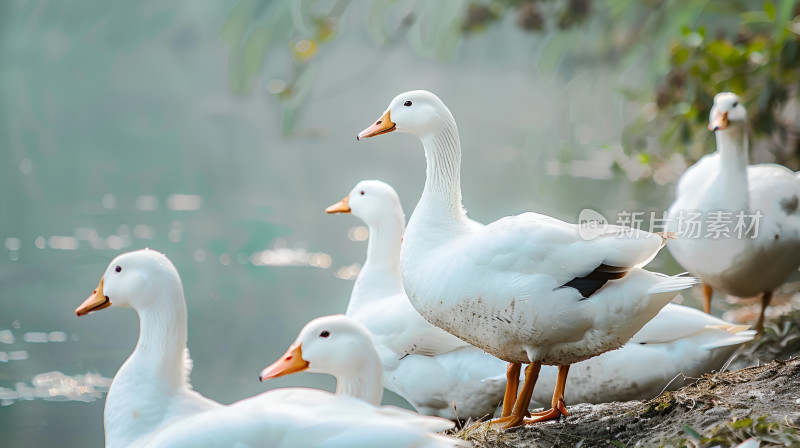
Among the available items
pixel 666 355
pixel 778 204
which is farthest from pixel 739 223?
pixel 666 355

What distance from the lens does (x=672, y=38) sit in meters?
3.93

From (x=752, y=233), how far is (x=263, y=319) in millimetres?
2054

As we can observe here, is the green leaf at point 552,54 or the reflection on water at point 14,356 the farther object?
the green leaf at point 552,54

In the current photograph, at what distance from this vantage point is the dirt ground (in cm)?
149

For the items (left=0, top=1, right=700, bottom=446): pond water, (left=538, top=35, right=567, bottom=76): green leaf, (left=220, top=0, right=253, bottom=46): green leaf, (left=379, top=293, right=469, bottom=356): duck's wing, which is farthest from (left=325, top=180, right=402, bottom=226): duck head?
(left=220, top=0, right=253, bottom=46): green leaf

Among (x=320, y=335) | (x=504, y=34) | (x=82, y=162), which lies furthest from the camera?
(x=504, y=34)

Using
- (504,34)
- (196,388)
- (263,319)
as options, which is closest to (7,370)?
(196,388)

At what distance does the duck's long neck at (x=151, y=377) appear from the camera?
1.68 m

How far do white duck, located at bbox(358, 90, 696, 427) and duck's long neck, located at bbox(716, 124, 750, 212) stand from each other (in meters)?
1.04

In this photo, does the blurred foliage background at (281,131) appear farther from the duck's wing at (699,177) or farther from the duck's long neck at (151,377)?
the duck's long neck at (151,377)

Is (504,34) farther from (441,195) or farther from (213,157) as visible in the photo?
(441,195)

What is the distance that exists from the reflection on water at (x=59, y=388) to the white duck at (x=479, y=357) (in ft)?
3.11

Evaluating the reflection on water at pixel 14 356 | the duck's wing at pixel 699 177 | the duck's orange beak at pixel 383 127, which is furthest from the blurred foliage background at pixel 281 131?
the duck's orange beak at pixel 383 127

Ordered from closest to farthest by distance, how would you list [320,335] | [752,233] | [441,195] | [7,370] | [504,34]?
[320,335]
[441,195]
[752,233]
[7,370]
[504,34]
